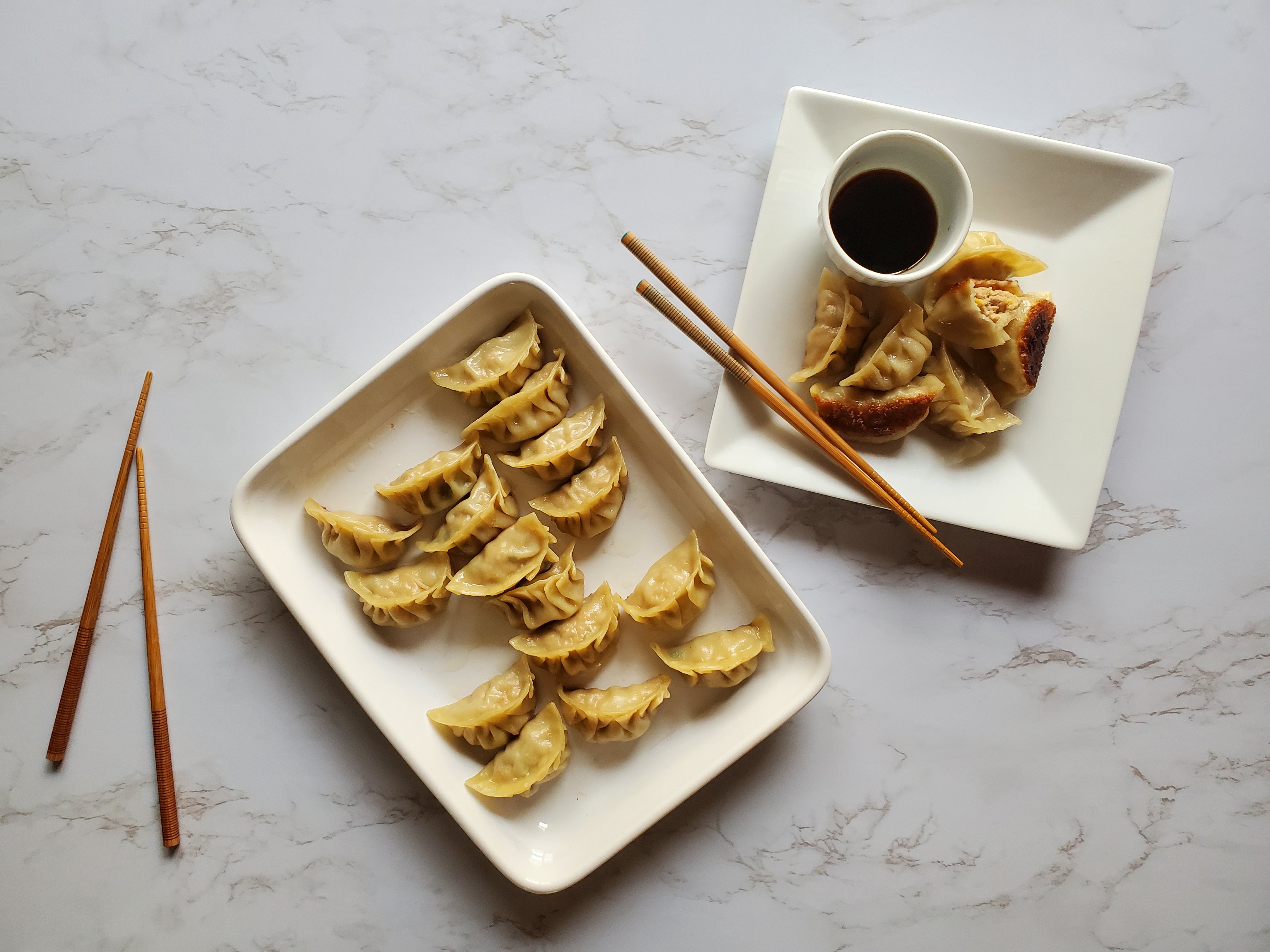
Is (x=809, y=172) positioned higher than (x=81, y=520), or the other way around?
(x=809, y=172)

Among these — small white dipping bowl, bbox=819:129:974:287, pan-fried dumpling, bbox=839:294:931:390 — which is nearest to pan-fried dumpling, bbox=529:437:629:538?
pan-fried dumpling, bbox=839:294:931:390

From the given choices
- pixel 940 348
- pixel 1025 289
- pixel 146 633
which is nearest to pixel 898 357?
pixel 940 348

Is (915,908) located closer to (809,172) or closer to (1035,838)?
(1035,838)

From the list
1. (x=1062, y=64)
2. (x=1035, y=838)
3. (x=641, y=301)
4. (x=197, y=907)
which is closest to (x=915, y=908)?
(x=1035, y=838)

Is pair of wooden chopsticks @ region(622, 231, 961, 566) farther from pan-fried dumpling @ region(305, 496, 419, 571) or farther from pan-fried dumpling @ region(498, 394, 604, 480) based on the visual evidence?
pan-fried dumpling @ region(305, 496, 419, 571)

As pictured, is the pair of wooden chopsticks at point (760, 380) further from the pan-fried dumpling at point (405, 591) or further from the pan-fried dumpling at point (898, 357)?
the pan-fried dumpling at point (405, 591)

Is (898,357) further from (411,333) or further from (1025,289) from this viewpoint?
(411,333)
